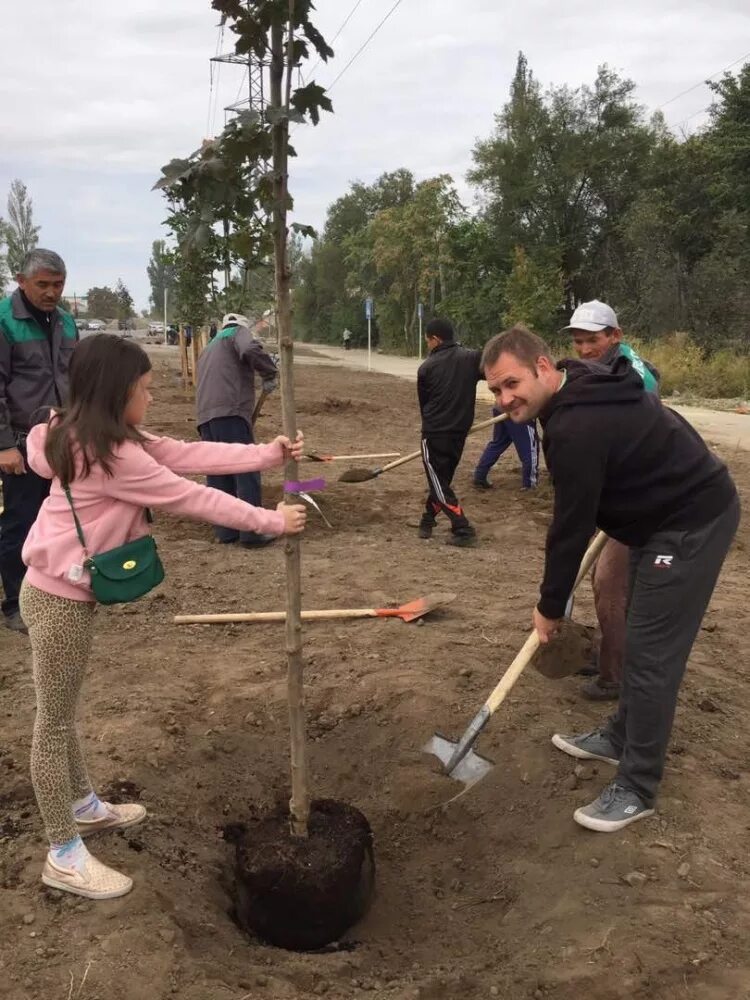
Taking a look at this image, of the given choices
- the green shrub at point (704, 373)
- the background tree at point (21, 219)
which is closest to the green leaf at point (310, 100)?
the green shrub at point (704, 373)

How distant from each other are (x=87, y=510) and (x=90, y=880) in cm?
118

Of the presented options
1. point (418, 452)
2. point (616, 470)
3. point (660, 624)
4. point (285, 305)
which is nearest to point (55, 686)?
point (285, 305)

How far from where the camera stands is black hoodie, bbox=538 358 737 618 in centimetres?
266

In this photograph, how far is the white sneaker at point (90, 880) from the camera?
8.61ft

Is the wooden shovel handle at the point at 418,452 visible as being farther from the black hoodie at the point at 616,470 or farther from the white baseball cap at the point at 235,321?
the black hoodie at the point at 616,470

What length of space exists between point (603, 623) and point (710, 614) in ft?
6.00

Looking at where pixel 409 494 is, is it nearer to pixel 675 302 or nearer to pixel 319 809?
pixel 319 809

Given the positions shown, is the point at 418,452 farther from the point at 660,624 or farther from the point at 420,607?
the point at 660,624

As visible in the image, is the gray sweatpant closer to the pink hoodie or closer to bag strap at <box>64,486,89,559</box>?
the pink hoodie

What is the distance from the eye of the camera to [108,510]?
2.51m

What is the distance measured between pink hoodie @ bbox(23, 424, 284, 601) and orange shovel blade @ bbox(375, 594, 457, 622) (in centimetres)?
276

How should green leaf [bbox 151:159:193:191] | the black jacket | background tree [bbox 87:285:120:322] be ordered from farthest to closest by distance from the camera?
background tree [bbox 87:285:120:322], the black jacket, green leaf [bbox 151:159:193:191]

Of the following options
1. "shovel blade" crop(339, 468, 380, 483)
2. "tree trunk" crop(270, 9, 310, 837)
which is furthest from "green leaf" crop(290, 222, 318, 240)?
Result: "shovel blade" crop(339, 468, 380, 483)

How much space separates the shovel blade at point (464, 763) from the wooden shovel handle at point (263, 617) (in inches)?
61.8
